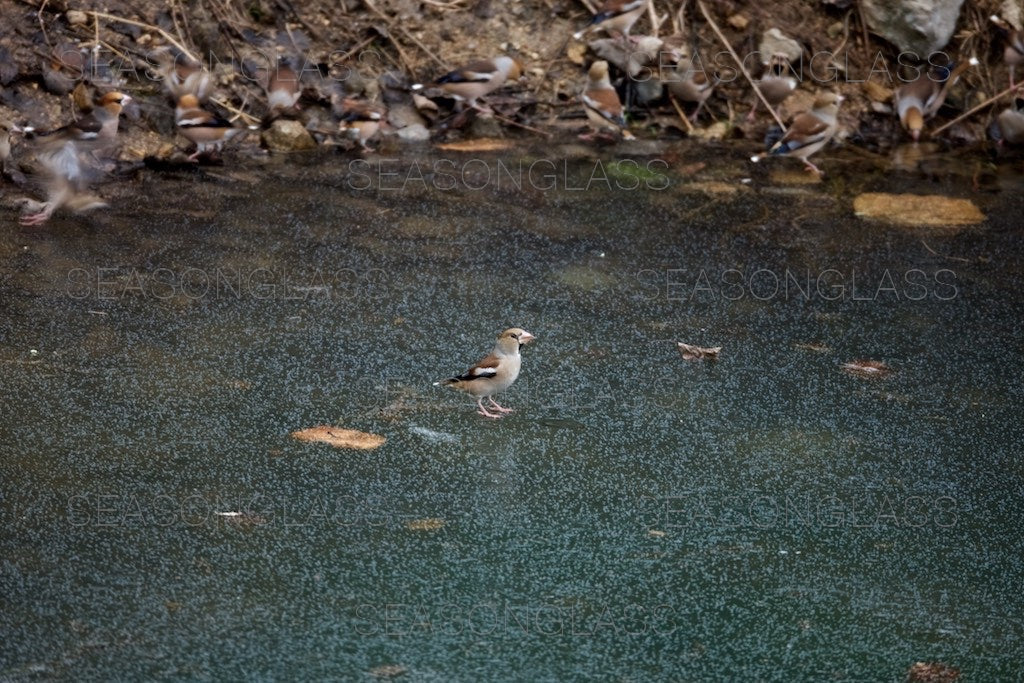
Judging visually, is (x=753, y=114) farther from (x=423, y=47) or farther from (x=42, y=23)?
(x=42, y=23)

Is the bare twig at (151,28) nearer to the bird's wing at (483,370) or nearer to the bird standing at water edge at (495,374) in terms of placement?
the bird standing at water edge at (495,374)

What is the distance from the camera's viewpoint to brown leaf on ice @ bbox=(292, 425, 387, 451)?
205 inches

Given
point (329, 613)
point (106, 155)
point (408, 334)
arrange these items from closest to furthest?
point (329, 613), point (408, 334), point (106, 155)

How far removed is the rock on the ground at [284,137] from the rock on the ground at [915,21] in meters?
5.16

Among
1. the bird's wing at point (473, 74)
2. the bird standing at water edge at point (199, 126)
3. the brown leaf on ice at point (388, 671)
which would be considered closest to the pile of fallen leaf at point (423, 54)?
the bird standing at water edge at point (199, 126)

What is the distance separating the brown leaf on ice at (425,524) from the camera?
4609mm

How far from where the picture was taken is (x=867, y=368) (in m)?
6.18

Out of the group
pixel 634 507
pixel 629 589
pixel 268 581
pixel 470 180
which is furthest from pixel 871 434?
pixel 470 180

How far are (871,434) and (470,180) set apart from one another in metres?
4.20

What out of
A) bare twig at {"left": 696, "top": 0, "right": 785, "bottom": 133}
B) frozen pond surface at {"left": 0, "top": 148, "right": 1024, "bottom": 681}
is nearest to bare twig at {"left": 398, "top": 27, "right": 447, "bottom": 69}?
frozen pond surface at {"left": 0, "top": 148, "right": 1024, "bottom": 681}

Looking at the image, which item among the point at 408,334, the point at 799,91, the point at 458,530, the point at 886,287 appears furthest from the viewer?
the point at 799,91

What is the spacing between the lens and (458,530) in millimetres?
4625

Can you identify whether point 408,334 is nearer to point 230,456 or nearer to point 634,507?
point 230,456

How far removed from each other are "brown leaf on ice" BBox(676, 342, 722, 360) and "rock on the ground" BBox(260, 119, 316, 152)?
4175 millimetres
